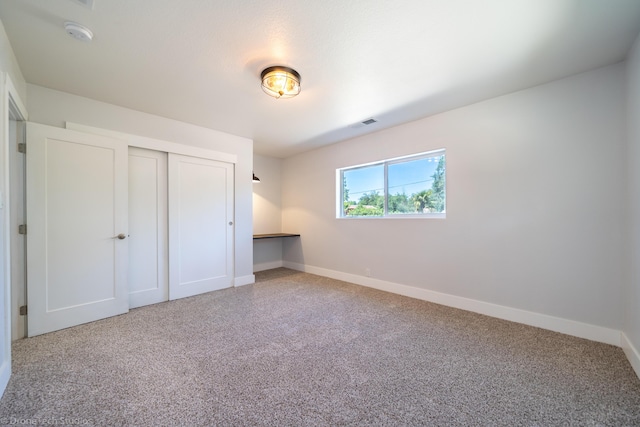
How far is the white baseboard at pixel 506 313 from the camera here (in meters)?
2.27

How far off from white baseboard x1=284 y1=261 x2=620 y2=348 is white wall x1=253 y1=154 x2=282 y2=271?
2.01m

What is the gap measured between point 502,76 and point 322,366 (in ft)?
9.92

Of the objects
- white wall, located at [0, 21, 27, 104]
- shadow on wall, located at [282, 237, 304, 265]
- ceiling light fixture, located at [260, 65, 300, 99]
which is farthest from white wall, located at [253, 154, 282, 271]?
white wall, located at [0, 21, 27, 104]

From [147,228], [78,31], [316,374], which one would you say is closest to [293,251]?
[147,228]

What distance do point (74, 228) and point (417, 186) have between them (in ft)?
13.5

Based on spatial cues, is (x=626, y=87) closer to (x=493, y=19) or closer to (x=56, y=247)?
(x=493, y=19)

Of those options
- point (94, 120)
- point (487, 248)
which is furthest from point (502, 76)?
point (94, 120)

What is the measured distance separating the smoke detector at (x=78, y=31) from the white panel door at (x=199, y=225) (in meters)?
1.68

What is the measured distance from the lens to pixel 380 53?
208cm

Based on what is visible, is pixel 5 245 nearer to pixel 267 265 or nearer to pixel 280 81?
pixel 280 81

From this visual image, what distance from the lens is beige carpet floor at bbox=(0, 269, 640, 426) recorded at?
146 centimetres

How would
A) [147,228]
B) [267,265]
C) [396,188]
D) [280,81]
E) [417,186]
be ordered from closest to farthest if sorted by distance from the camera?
[280,81] < [147,228] < [417,186] < [396,188] < [267,265]

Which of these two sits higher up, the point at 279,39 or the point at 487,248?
the point at 279,39

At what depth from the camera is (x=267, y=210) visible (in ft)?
17.9
